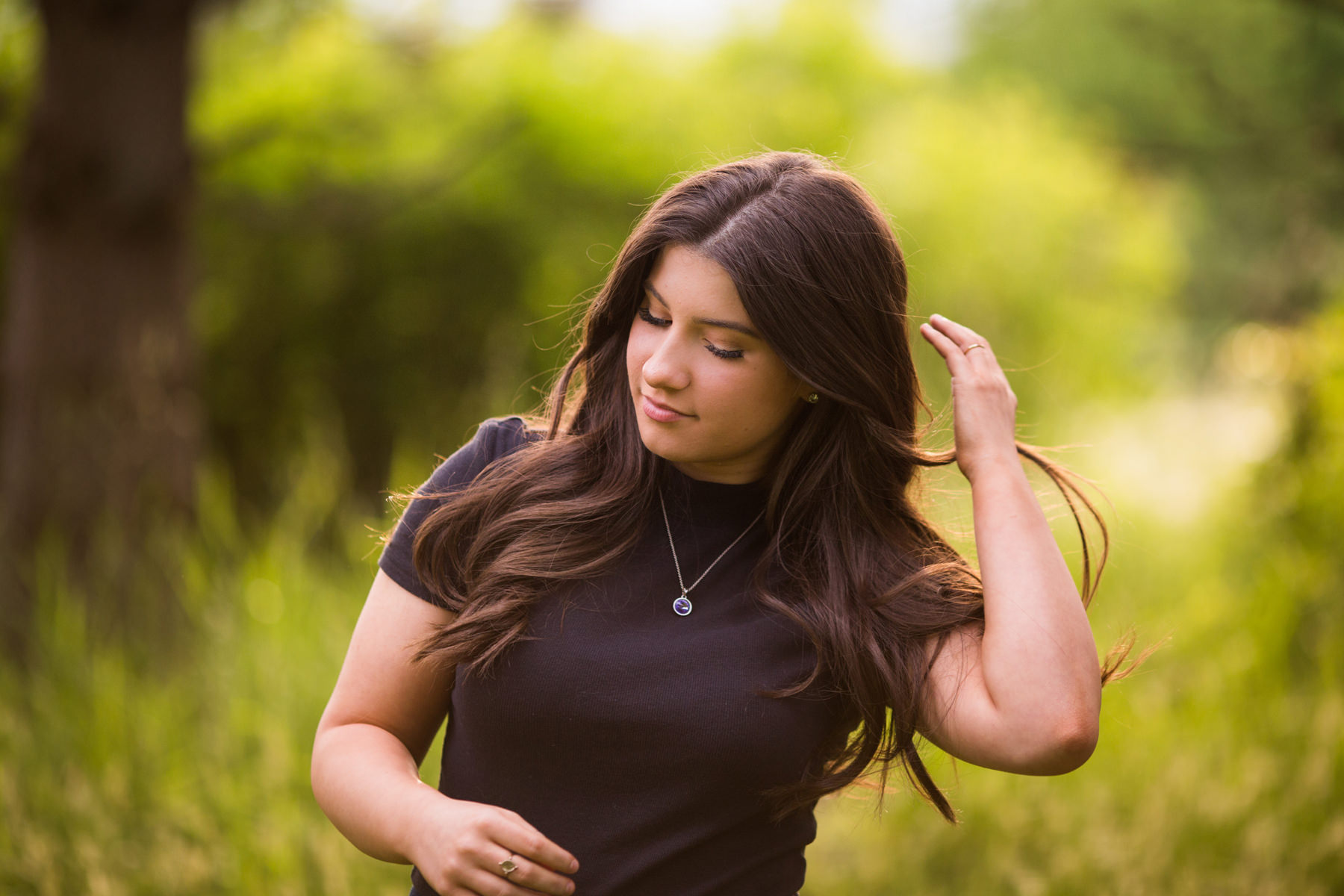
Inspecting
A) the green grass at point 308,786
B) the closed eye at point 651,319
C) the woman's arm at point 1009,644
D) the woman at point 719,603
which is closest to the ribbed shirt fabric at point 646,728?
the woman at point 719,603

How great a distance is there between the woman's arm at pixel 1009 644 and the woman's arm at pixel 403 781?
0.61m

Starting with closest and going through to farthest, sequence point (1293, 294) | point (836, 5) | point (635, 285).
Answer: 1. point (635, 285)
2. point (1293, 294)
3. point (836, 5)

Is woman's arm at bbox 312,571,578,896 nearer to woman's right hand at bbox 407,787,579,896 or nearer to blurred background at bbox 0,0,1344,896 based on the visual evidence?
woman's right hand at bbox 407,787,579,896

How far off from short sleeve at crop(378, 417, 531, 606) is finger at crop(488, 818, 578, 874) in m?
0.40

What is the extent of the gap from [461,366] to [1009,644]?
5.61 meters

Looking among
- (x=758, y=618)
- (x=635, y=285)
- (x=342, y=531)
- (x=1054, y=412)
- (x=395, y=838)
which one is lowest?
(x=1054, y=412)

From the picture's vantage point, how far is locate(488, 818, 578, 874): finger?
1.46 meters

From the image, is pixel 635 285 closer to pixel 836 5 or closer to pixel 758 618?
pixel 758 618

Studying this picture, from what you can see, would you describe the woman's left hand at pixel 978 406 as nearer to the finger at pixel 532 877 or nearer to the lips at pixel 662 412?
the lips at pixel 662 412

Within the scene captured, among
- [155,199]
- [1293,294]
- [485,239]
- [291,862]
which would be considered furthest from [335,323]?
[1293,294]

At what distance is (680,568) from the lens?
5.73 ft

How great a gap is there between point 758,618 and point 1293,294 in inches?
198

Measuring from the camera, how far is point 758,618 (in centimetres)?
170

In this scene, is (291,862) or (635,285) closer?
(635,285)
